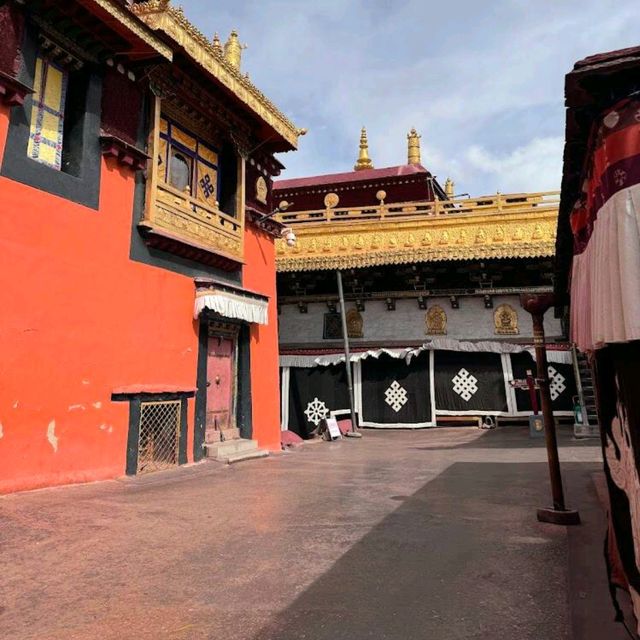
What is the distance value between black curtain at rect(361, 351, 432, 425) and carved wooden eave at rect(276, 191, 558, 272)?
3.52 meters

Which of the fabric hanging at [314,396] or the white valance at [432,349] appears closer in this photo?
the white valance at [432,349]

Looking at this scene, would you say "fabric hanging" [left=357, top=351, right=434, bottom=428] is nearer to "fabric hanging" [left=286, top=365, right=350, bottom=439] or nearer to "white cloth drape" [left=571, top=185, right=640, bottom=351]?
"fabric hanging" [left=286, top=365, right=350, bottom=439]

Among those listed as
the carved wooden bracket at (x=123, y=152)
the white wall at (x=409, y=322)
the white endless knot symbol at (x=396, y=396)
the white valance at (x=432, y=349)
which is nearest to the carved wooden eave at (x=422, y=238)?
the white wall at (x=409, y=322)

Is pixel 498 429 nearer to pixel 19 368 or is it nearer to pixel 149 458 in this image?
pixel 149 458

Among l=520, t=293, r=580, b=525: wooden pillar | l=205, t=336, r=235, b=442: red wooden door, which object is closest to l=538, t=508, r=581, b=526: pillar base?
l=520, t=293, r=580, b=525: wooden pillar

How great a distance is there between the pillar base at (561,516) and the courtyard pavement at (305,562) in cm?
11

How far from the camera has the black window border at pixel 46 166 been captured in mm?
6555

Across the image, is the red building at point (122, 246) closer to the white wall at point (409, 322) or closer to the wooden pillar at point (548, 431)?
the wooden pillar at point (548, 431)

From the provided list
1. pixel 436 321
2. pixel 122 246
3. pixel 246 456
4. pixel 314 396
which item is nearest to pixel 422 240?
pixel 436 321

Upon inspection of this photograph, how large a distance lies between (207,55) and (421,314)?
35.9 feet

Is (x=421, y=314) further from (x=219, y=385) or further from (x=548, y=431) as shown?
(x=548, y=431)

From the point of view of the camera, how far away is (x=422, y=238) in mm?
17016

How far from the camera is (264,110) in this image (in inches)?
445

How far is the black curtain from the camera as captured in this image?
15.9 meters
